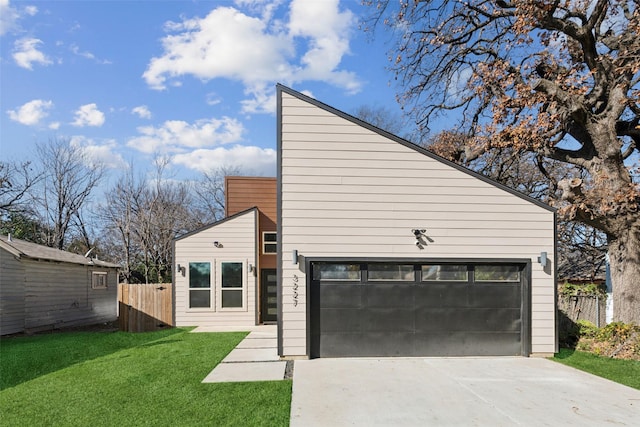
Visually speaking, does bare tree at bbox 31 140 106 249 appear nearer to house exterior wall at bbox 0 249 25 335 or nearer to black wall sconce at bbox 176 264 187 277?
house exterior wall at bbox 0 249 25 335

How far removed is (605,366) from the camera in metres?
6.93

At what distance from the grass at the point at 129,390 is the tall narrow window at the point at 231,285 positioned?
3.21 m

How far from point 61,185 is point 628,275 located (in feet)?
91.7

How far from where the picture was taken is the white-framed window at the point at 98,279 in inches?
658

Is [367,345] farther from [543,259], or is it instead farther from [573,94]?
[573,94]

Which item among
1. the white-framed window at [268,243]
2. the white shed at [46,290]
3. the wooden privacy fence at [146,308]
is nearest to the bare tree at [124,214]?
the white shed at [46,290]

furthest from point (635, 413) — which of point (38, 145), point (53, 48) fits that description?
point (38, 145)

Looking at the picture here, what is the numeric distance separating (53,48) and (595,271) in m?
21.8

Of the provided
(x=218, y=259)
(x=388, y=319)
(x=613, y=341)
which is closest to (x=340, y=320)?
(x=388, y=319)

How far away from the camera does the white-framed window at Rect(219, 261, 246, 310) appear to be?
1202cm

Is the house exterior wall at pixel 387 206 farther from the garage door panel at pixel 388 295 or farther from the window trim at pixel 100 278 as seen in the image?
the window trim at pixel 100 278

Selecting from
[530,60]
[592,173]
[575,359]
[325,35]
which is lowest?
[575,359]

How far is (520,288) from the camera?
7816 mm

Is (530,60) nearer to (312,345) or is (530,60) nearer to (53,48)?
(312,345)
